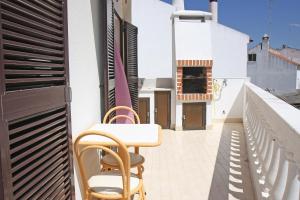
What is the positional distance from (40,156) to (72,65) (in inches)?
39.5

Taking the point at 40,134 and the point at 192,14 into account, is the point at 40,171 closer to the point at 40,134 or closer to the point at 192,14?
the point at 40,134

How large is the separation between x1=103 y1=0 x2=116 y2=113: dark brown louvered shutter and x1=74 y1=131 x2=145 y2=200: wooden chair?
3.77 ft

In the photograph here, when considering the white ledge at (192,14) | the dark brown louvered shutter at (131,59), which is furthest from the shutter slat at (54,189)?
the white ledge at (192,14)

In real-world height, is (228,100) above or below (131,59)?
below

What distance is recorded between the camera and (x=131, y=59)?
16.9ft

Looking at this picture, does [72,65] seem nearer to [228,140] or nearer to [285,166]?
[285,166]

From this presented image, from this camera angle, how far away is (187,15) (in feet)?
23.2

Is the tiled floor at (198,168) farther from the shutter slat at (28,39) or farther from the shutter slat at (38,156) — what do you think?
the shutter slat at (28,39)

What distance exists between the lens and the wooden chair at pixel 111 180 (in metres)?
1.91

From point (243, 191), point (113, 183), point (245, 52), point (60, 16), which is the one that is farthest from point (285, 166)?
point (245, 52)

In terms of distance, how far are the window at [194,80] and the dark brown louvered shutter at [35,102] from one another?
202 inches

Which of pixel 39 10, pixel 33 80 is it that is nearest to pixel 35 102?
pixel 33 80

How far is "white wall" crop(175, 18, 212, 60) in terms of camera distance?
6543mm

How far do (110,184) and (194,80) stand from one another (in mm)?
4943
